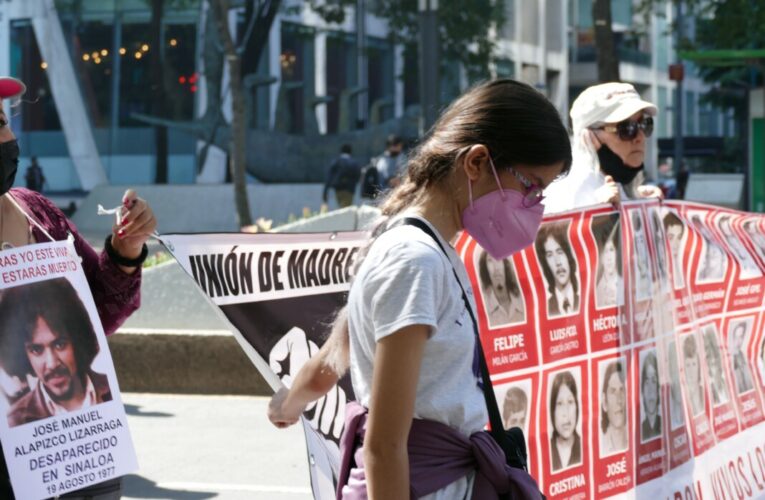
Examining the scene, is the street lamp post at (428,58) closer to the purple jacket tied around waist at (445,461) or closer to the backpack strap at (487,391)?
the backpack strap at (487,391)

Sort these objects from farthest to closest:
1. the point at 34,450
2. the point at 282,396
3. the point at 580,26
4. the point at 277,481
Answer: the point at 580,26 < the point at 277,481 < the point at 282,396 < the point at 34,450

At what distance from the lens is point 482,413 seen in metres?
2.79

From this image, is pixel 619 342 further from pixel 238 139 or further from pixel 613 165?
pixel 238 139

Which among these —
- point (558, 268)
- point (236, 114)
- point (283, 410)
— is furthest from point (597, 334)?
point (236, 114)

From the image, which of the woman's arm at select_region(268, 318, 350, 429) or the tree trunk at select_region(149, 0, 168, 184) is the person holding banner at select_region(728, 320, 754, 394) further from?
the tree trunk at select_region(149, 0, 168, 184)

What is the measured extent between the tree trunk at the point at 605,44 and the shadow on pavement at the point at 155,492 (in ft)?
41.7

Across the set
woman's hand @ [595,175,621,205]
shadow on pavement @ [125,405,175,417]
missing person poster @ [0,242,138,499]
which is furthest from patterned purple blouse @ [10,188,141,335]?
shadow on pavement @ [125,405,175,417]

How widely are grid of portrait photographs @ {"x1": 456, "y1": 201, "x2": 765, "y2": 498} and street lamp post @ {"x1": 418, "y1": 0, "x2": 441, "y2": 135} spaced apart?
688 cm

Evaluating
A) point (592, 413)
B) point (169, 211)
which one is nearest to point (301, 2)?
point (169, 211)

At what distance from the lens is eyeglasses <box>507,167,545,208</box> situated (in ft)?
9.33

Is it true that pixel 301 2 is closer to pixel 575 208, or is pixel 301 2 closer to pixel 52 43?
pixel 52 43

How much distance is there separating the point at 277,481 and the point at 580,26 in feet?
194

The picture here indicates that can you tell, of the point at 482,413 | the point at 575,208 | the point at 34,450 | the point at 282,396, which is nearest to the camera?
the point at 482,413

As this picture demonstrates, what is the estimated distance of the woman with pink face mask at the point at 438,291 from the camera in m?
2.61
